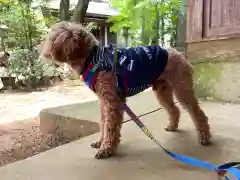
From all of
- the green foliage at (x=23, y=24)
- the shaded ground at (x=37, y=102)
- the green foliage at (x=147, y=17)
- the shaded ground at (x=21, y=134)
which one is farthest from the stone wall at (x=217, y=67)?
the green foliage at (x=23, y=24)

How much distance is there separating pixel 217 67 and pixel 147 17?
1291mm

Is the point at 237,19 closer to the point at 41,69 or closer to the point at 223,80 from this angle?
the point at 223,80

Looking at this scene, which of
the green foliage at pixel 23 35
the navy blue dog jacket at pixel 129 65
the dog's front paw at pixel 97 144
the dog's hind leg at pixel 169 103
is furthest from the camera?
the green foliage at pixel 23 35

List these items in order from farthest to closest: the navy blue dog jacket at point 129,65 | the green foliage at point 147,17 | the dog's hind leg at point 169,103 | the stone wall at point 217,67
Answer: the green foliage at point 147,17
the stone wall at point 217,67
the dog's hind leg at point 169,103
the navy blue dog jacket at point 129,65

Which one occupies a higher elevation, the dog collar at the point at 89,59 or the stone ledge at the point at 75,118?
the dog collar at the point at 89,59

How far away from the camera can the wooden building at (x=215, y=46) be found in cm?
425

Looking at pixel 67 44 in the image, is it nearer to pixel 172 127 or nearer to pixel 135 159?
pixel 135 159

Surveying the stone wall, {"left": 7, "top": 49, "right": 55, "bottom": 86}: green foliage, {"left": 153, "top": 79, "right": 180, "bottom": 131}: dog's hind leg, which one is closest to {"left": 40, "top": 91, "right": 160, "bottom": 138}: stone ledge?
{"left": 153, "top": 79, "right": 180, "bottom": 131}: dog's hind leg

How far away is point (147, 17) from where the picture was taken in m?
4.64

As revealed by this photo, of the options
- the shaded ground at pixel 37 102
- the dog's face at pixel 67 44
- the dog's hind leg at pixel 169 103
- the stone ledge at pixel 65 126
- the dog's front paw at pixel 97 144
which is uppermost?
the dog's face at pixel 67 44

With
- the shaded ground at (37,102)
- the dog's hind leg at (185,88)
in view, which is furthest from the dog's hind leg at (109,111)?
the shaded ground at (37,102)

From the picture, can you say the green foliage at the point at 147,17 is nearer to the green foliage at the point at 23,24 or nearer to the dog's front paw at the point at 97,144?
the dog's front paw at the point at 97,144

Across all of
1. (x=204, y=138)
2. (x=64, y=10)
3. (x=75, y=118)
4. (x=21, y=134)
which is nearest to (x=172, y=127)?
(x=204, y=138)

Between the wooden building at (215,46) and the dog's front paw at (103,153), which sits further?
the wooden building at (215,46)
